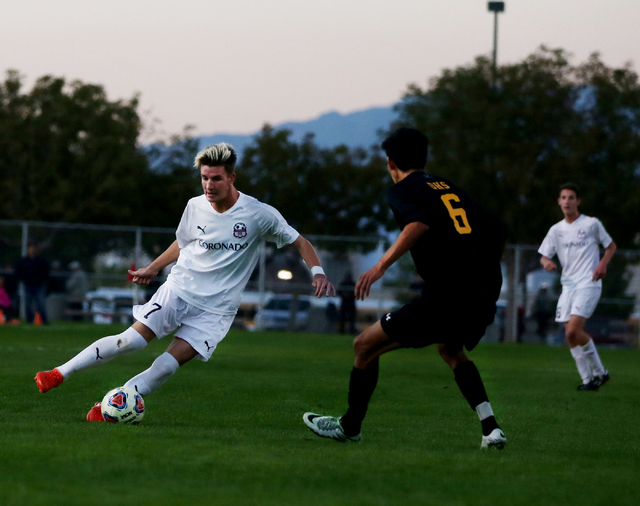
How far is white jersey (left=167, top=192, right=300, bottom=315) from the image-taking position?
688 centimetres

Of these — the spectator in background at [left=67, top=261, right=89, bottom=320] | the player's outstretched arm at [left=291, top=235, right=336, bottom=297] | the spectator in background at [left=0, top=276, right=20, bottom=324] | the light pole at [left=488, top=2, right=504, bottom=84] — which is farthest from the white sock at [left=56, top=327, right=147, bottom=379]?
the light pole at [left=488, top=2, right=504, bottom=84]

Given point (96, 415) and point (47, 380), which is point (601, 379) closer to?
point (96, 415)

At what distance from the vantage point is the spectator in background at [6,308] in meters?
24.1

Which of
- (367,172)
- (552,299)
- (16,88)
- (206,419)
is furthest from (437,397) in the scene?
(16,88)

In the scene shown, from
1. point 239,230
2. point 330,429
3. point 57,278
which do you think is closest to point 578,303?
point 239,230

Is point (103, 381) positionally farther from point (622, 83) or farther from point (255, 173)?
point (255, 173)

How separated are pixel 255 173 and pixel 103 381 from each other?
84.7ft

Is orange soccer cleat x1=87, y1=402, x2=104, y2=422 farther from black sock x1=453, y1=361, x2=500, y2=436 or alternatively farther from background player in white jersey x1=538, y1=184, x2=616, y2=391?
background player in white jersey x1=538, y1=184, x2=616, y2=391

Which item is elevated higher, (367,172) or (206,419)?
(367,172)

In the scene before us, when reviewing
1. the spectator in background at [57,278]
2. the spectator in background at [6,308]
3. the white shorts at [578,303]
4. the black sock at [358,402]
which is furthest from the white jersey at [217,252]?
the spectator in background at [57,278]

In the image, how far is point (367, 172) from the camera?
3519 cm

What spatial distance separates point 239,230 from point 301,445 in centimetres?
179

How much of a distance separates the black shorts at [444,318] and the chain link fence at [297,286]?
63.0ft

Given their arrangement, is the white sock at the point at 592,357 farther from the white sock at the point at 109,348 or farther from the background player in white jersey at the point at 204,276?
the white sock at the point at 109,348
